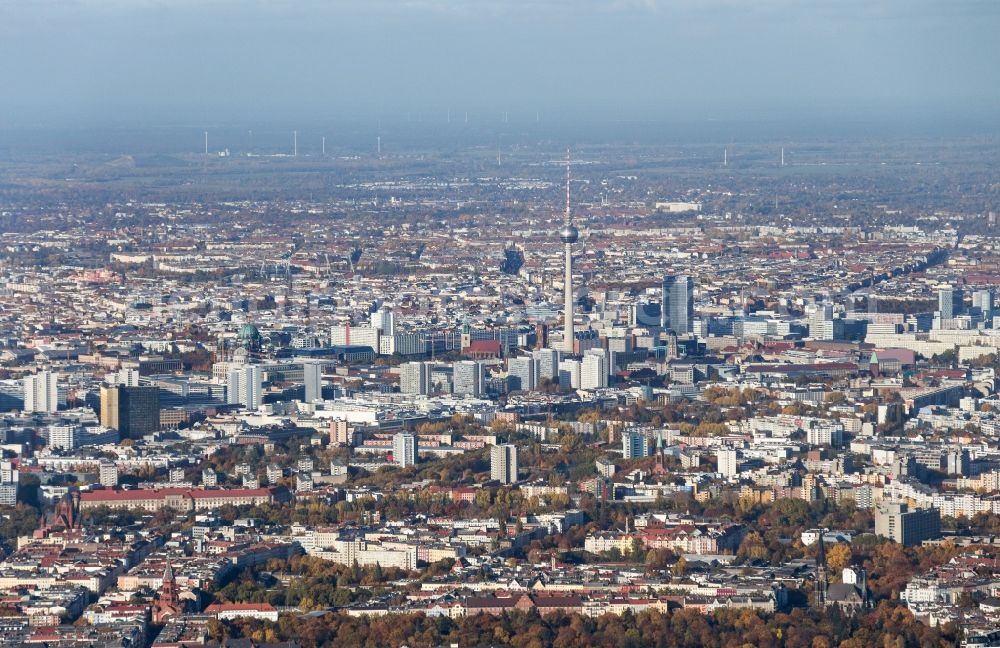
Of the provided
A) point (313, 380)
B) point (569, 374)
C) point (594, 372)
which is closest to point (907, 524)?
point (594, 372)

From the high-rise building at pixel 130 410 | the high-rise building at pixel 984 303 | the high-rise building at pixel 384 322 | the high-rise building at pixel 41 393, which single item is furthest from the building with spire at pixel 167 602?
the high-rise building at pixel 984 303

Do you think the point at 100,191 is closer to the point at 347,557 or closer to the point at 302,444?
the point at 302,444

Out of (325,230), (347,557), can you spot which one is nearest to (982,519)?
(347,557)

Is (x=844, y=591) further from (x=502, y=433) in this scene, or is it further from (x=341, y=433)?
(x=341, y=433)

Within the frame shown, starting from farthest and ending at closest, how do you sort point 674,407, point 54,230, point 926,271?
point 54,230 < point 926,271 < point 674,407

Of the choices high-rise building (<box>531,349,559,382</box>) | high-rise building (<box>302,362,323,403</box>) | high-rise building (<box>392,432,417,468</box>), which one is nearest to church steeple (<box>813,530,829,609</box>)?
high-rise building (<box>392,432,417,468</box>)

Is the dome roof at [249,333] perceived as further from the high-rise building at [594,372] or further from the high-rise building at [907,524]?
the high-rise building at [907,524]
